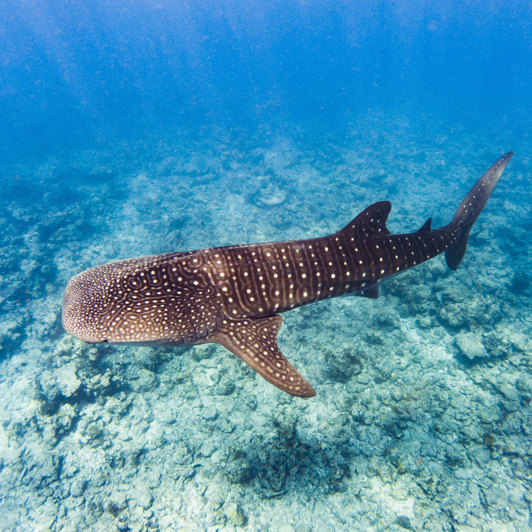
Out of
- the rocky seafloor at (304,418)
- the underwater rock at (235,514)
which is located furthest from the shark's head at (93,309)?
the underwater rock at (235,514)

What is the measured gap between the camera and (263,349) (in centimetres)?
415

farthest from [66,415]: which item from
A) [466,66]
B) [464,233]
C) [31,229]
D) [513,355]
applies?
[466,66]

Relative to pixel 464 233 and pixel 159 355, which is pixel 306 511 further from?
pixel 464 233

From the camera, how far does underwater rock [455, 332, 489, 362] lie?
7977 millimetres

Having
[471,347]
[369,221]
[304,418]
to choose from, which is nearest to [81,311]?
[369,221]

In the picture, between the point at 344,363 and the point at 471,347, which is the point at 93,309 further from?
the point at 471,347

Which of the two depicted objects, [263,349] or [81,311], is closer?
[81,311]

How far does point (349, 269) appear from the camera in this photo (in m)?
4.70

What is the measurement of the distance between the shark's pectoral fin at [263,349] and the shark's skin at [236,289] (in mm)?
15

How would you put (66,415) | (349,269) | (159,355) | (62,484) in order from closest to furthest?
(349,269)
(62,484)
(66,415)
(159,355)

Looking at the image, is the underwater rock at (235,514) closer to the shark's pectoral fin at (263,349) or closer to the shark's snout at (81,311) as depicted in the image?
the shark's pectoral fin at (263,349)

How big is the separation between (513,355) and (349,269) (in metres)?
7.47

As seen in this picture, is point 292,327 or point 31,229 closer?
point 292,327

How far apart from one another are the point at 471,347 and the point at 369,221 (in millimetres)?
6448
